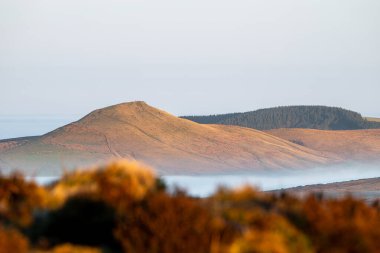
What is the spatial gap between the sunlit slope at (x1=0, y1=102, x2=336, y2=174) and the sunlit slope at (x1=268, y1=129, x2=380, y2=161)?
492 cm

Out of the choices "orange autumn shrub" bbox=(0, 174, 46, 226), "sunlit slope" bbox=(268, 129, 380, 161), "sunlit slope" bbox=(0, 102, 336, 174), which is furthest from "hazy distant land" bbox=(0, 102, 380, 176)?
"orange autumn shrub" bbox=(0, 174, 46, 226)

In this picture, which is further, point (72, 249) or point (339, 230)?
point (339, 230)

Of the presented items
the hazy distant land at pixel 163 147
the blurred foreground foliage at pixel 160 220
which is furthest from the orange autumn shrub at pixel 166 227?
the hazy distant land at pixel 163 147

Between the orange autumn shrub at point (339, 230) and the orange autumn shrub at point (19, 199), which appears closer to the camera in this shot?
the orange autumn shrub at point (339, 230)

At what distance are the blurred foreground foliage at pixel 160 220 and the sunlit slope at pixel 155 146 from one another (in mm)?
110774

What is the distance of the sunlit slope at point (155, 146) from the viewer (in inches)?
5217

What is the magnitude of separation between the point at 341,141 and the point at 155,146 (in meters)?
39.2

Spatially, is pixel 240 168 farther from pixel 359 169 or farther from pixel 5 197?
pixel 5 197

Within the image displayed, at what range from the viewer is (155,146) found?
448 feet

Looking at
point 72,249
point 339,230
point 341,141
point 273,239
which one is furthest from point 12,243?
point 341,141

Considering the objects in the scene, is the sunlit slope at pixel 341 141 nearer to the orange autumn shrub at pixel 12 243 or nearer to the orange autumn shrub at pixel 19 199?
the orange autumn shrub at pixel 19 199

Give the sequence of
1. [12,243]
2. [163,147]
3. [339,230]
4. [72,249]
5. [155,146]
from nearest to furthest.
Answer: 1. [12,243]
2. [72,249]
3. [339,230]
4. [155,146]
5. [163,147]

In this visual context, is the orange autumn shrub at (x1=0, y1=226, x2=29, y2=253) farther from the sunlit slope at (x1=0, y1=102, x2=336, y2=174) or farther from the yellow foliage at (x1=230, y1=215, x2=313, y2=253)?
the sunlit slope at (x1=0, y1=102, x2=336, y2=174)

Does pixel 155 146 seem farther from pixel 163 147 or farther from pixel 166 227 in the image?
pixel 166 227
